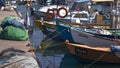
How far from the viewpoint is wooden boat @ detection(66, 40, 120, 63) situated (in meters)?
16.8

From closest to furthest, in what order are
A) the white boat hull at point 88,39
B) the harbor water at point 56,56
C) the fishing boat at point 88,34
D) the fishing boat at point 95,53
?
the fishing boat at point 95,53, the harbor water at point 56,56, the white boat hull at point 88,39, the fishing boat at point 88,34

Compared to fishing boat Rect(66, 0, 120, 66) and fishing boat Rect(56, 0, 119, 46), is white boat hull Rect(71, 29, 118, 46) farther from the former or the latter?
fishing boat Rect(66, 0, 120, 66)

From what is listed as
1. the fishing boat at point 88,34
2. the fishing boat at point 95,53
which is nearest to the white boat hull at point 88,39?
the fishing boat at point 88,34

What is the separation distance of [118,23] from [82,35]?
89.4 inches

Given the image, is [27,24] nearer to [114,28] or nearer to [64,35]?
[64,35]

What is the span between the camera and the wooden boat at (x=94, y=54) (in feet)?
55.1

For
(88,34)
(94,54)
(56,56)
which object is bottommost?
(56,56)

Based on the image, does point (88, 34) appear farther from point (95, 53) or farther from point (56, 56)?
point (95, 53)

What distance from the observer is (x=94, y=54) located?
678 inches

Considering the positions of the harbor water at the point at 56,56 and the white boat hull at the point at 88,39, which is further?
the white boat hull at the point at 88,39

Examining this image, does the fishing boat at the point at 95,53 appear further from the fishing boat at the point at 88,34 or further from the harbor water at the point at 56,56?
the fishing boat at the point at 88,34

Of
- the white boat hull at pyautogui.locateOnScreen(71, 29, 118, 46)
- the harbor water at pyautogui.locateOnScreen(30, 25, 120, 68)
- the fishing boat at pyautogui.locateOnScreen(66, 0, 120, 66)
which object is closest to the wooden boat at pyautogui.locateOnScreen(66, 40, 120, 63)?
the fishing boat at pyautogui.locateOnScreen(66, 0, 120, 66)

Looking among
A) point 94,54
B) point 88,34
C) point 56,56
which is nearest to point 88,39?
point 88,34

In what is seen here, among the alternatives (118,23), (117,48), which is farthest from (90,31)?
(117,48)
